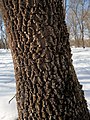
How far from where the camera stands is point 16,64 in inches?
73.9

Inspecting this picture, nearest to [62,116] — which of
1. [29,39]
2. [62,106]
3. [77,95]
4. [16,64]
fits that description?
[62,106]

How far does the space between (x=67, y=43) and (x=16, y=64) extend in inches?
18.5

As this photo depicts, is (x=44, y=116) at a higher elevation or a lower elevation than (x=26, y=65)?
lower

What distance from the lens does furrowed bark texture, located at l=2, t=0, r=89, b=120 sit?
174cm

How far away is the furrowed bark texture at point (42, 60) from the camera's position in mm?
1738

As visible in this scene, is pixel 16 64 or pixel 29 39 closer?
pixel 29 39

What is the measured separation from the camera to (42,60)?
1.78m

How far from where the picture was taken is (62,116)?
6.13 feet

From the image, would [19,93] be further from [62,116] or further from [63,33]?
[63,33]

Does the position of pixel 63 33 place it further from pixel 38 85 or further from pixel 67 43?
pixel 38 85

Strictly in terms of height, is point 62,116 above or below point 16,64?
below

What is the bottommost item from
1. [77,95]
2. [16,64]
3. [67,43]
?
[77,95]

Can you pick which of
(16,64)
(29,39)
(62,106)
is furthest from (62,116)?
(29,39)

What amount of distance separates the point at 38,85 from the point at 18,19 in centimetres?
56
